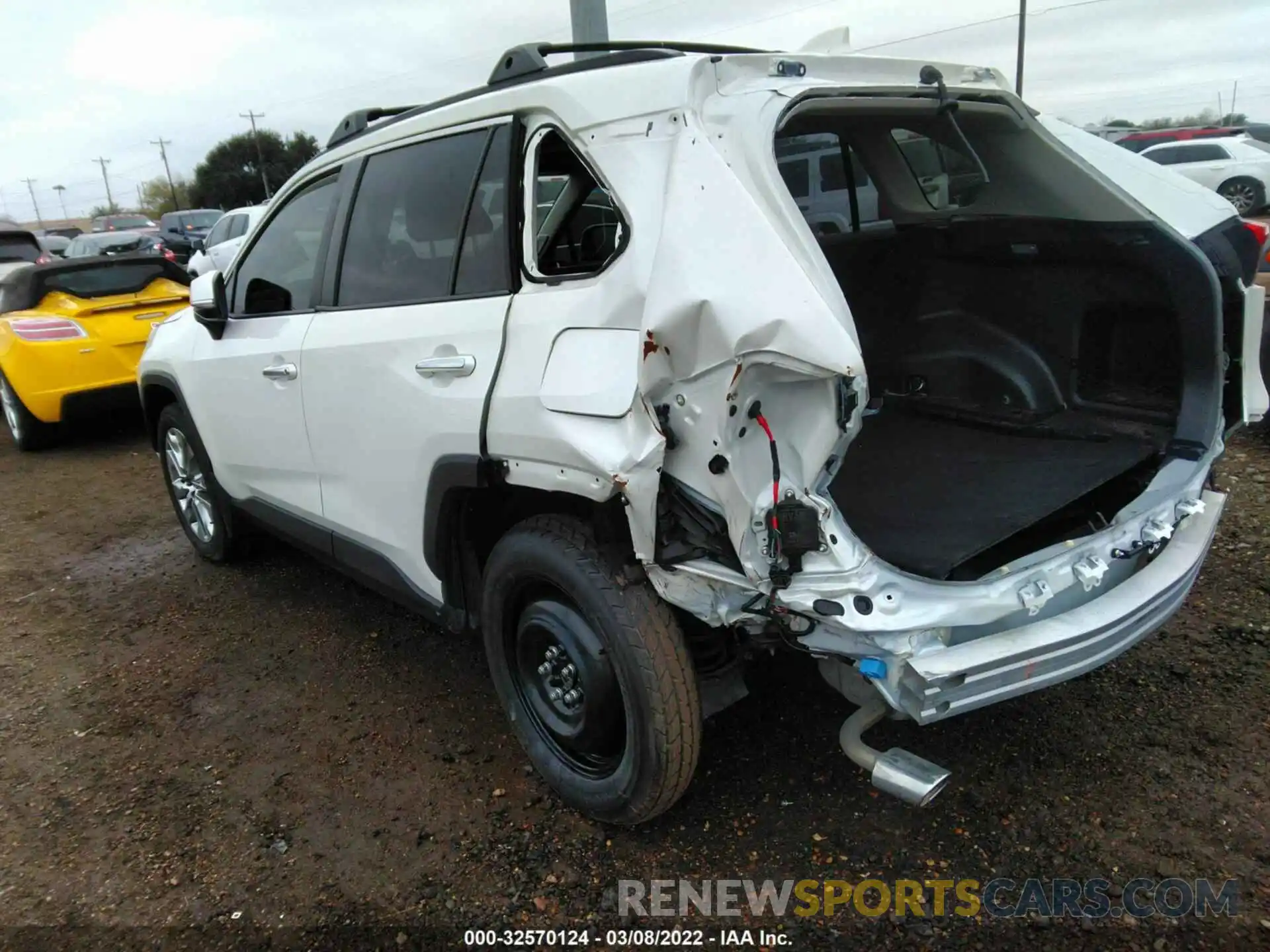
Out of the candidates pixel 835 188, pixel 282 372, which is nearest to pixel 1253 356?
pixel 835 188

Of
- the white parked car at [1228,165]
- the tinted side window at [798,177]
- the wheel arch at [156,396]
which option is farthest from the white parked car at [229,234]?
the white parked car at [1228,165]

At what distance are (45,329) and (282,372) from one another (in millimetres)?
5091

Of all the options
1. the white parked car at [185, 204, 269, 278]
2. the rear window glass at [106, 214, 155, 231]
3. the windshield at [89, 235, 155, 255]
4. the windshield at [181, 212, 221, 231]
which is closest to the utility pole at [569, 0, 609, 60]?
the white parked car at [185, 204, 269, 278]

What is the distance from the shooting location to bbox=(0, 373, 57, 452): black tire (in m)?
7.57

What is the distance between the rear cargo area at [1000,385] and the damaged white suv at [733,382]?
0.5 inches

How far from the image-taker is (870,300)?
12.2 feet

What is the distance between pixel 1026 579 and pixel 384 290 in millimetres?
2179

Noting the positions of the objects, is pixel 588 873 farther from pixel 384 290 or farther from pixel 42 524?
pixel 42 524

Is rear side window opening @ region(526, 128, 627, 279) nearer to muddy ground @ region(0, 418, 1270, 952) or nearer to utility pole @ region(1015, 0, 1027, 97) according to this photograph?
muddy ground @ region(0, 418, 1270, 952)

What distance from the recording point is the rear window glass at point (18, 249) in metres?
12.7

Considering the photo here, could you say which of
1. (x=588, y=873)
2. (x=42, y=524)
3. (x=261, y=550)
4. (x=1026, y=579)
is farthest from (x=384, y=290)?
(x=42, y=524)

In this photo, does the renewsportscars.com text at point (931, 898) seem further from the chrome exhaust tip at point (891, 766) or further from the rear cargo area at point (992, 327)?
the rear cargo area at point (992, 327)

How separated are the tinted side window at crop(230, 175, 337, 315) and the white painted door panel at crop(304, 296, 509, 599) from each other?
340 millimetres

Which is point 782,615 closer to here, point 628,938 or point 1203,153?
point 628,938
